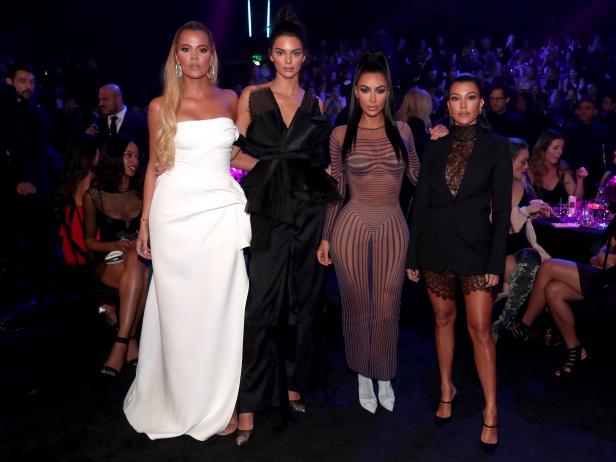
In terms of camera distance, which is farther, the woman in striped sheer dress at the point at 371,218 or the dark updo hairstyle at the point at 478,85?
the woman in striped sheer dress at the point at 371,218

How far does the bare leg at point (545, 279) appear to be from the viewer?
12.9ft

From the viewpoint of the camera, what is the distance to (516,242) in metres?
4.39

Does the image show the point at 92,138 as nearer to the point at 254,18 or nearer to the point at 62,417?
the point at 62,417

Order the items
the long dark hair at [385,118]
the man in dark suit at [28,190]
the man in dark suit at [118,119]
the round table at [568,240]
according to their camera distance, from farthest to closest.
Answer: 1. the man in dark suit at [118,119]
2. the man in dark suit at [28,190]
3. the round table at [568,240]
4. the long dark hair at [385,118]

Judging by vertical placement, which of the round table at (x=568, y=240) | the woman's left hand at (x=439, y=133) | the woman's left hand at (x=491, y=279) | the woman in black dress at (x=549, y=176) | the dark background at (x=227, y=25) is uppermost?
the dark background at (x=227, y=25)

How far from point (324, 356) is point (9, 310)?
114 inches

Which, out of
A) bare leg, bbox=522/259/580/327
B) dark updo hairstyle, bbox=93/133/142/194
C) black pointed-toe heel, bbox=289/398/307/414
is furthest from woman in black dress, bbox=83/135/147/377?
bare leg, bbox=522/259/580/327

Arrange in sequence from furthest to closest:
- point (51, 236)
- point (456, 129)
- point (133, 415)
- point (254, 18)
Result: point (254, 18)
point (51, 236)
point (133, 415)
point (456, 129)

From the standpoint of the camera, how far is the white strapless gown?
10.0 feet

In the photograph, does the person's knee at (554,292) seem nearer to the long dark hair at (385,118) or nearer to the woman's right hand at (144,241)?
the long dark hair at (385,118)

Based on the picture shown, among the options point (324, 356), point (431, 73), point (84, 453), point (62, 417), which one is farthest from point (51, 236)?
point (431, 73)

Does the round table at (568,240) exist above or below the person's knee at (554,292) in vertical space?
above

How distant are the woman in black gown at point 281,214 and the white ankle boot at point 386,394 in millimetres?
542

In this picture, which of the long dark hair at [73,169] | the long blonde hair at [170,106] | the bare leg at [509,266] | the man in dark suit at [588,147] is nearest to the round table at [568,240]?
the bare leg at [509,266]
